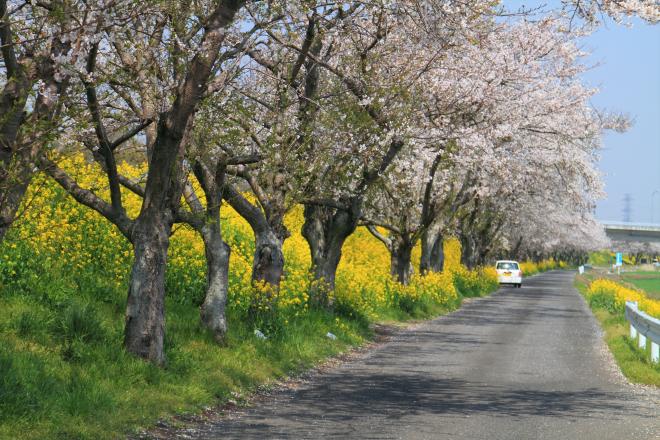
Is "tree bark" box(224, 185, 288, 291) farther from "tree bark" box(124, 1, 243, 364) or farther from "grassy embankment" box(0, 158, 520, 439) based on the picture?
"tree bark" box(124, 1, 243, 364)

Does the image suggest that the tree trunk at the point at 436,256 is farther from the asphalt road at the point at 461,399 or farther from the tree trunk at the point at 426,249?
the asphalt road at the point at 461,399

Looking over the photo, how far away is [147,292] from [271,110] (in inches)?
246

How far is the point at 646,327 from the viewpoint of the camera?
1855cm

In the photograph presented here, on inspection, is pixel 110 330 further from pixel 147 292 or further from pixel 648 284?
pixel 648 284

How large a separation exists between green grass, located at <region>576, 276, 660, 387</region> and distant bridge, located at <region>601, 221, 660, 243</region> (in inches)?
3779

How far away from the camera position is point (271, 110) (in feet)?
57.1

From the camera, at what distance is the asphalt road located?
10.0m

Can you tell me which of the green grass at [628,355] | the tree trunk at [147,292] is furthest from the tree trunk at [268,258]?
the green grass at [628,355]

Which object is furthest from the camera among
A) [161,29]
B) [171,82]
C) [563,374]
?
[563,374]

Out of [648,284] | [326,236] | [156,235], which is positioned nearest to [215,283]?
[156,235]

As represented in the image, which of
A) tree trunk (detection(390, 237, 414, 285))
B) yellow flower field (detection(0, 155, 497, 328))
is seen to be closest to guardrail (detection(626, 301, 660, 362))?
yellow flower field (detection(0, 155, 497, 328))

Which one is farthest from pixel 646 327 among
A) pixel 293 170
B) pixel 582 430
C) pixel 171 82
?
pixel 171 82

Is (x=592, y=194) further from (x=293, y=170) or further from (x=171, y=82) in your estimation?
(x=171, y=82)

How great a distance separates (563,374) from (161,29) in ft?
27.9
